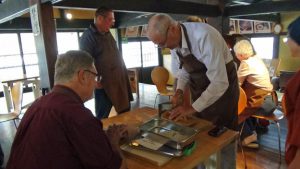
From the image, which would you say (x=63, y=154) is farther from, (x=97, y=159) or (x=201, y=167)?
(x=201, y=167)

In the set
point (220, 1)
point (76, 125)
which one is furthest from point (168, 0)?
point (76, 125)

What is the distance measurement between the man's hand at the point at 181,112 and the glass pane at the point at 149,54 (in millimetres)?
7361

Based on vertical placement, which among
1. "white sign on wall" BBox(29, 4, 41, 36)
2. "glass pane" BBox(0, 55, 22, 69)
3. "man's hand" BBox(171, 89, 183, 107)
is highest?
"white sign on wall" BBox(29, 4, 41, 36)

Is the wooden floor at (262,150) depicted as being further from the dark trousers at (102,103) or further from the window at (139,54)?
the window at (139,54)

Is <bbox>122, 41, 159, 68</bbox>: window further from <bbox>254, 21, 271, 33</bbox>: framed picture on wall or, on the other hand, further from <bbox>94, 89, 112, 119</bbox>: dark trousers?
<bbox>94, 89, 112, 119</bbox>: dark trousers

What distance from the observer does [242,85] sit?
2.54 m

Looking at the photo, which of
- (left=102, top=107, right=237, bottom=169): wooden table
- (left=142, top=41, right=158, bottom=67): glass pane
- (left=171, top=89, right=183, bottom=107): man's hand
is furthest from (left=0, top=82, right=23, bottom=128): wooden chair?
(left=142, top=41, right=158, bottom=67): glass pane

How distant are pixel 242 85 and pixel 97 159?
6.89 ft

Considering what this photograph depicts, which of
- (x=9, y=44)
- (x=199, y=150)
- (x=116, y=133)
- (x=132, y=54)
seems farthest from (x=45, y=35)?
(x=132, y=54)

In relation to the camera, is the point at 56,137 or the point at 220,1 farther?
the point at 220,1

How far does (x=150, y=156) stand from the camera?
99 cm

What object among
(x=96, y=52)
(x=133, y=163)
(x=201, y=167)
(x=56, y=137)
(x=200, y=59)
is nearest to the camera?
(x=56, y=137)

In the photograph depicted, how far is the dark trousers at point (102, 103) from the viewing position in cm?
219

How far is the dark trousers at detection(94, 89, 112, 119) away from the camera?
2188mm
